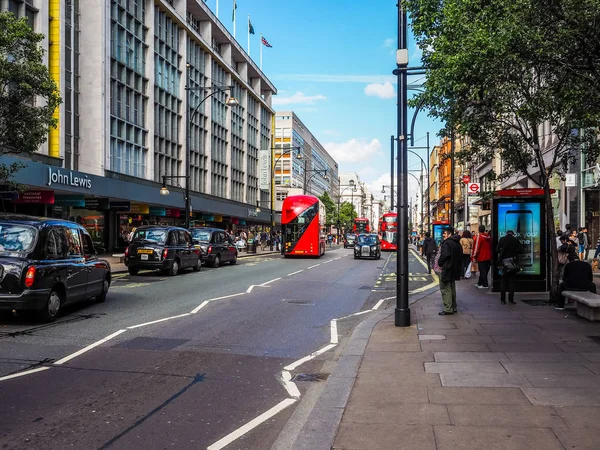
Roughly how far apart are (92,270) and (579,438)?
32.8ft

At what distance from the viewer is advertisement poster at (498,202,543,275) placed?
49.3 ft

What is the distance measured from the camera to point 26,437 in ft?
14.8

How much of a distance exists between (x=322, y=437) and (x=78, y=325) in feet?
22.2

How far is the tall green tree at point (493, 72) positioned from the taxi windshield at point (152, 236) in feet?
36.0

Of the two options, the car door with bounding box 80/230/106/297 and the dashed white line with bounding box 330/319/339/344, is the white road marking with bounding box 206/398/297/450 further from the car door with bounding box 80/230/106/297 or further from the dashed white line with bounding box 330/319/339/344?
the car door with bounding box 80/230/106/297

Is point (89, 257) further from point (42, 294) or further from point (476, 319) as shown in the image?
point (476, 319)

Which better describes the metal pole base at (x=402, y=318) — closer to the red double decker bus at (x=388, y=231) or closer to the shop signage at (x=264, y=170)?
the red double decker bus at (x=388, y=231)

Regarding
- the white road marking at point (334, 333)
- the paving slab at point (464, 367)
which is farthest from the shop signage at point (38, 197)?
the paving slab at point (464, 367)

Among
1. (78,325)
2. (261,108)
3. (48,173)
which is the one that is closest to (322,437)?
(78,325)

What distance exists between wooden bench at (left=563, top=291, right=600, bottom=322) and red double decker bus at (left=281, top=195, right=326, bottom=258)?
2607 centimetres

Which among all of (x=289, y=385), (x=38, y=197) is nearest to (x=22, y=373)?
(x=289, y=385)

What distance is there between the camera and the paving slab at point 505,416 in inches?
183

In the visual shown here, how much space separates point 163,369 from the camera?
6.90 m

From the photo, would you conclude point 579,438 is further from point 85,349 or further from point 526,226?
point 526,226
